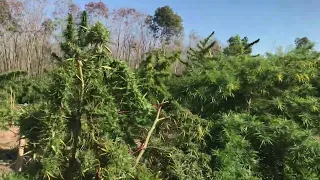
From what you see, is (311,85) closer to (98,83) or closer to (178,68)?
(178,68)

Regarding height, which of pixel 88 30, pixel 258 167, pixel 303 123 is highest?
pixel 88 30

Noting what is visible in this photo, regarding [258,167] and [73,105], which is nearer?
[73,105]

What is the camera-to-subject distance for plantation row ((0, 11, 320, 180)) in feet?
5.93

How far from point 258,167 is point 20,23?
22694 mm

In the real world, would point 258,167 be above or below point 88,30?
below

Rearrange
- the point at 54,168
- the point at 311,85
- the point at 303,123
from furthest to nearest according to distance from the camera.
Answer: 1. the point at 311,85
2. the point at 303,123
3. the point at 54,168

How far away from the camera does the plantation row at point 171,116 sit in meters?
1.81

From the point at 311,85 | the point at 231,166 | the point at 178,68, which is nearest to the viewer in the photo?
the point at 231,166

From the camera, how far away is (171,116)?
91.4 inches

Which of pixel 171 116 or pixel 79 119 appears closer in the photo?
pixel 79 119

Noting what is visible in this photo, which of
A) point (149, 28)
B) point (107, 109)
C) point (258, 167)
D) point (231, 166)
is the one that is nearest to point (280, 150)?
point (258, 167)

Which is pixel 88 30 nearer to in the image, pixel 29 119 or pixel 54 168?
pixel 29 119

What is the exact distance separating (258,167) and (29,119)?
1.46m

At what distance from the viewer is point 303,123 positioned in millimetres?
2824
